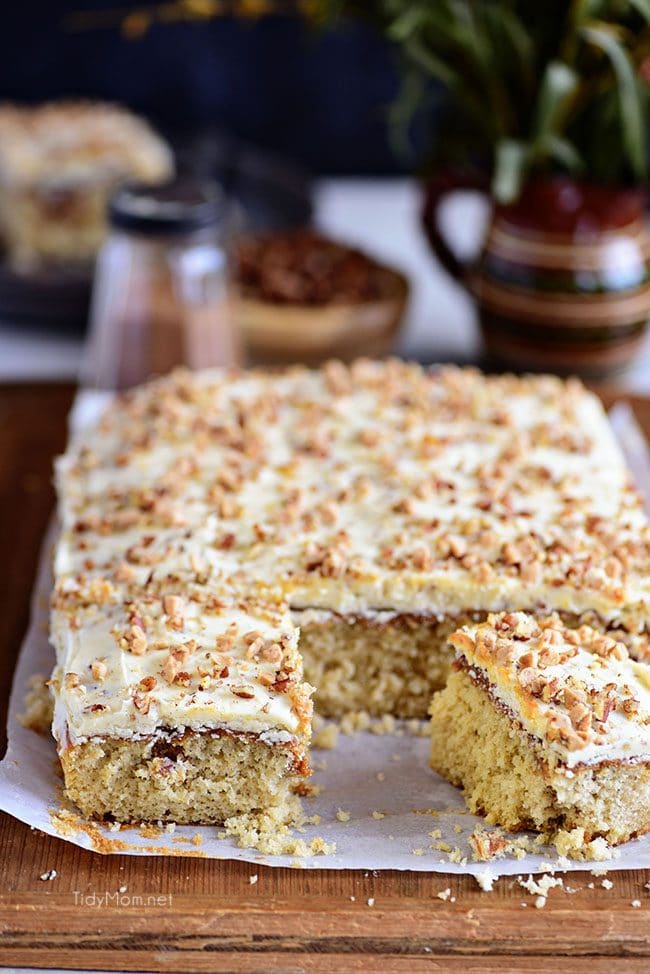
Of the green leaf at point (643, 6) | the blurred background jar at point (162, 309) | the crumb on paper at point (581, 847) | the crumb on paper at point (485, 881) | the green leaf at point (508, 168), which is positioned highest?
the green leaf at point (643, 6)

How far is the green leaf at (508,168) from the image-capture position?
10.5ft

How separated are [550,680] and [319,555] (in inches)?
19.1

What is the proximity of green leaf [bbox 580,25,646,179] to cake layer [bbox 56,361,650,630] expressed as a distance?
0.74m

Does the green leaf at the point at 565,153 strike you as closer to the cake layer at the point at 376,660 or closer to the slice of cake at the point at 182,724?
the cake layer at the point at 376,660

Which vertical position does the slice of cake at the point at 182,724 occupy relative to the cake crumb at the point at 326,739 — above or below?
above

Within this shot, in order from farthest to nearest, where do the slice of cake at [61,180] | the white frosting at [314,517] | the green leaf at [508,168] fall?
1. the slice of cake at [61,180]
2. the green leaf at [508,168]
3. the white frosting at [314,517]

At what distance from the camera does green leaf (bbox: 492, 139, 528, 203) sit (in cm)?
320

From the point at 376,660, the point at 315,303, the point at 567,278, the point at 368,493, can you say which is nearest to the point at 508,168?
the point at 567,278

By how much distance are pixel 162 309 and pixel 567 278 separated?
1.06 m

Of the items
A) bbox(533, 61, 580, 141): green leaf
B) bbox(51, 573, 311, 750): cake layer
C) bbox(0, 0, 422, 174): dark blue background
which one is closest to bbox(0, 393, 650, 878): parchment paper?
bbox(51, 573, 311, 750): cake layer

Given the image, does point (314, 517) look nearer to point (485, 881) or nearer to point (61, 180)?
point (485, 881)

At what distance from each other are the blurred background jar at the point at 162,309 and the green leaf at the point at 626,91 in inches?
39.9

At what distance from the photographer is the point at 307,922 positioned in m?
1.82

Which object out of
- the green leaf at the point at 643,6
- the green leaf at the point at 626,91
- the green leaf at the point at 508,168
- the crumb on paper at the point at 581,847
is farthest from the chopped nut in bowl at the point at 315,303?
the crumb on paper at the point at 581,847
